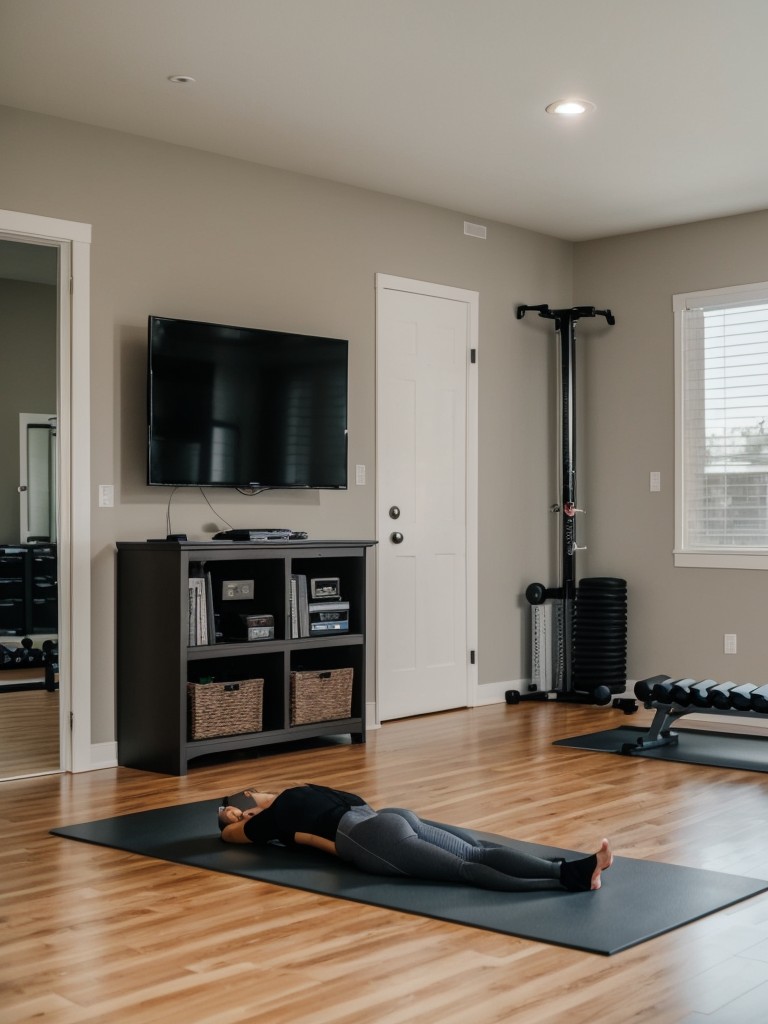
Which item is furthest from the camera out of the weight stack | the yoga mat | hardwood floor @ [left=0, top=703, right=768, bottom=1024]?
the weight stack

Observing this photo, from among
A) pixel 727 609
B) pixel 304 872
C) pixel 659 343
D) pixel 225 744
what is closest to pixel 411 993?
pixel 304 872

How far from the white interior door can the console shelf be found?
0.60 meters

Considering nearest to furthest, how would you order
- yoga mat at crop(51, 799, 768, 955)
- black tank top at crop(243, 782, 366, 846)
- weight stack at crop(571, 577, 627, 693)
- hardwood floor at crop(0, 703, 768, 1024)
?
hardwood floor at crop(0, 703, 768, 1024) → yoga mat at crop(51, 799, 768, 955) → black tank top at crop(243, 782, 366, 846) → weight stack at crop(571, 577, 627, 693)

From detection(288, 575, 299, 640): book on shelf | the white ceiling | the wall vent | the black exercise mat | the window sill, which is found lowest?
the black exercise mat

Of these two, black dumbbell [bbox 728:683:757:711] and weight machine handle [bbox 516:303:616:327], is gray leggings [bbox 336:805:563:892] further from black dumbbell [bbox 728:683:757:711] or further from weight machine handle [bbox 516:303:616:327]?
weight machine handle [bbox 516:303:616:327]

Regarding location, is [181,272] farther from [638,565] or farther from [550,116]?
[638,565]

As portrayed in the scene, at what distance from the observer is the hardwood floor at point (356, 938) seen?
2381mm

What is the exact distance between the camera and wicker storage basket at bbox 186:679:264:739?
4.82 m

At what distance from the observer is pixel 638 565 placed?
23.1ft

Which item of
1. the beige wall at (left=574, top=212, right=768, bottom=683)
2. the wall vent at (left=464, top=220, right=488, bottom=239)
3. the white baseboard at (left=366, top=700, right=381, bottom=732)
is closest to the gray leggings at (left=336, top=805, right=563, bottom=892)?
the white baseboard at (left=366, top=700, right=381, bottom=732)

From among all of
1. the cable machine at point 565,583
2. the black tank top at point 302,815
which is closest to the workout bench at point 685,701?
the cable machine at point 565,583

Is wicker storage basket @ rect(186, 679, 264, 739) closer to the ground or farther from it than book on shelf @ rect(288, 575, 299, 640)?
closer to the ground

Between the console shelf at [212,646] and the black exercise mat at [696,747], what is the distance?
1.13 metres

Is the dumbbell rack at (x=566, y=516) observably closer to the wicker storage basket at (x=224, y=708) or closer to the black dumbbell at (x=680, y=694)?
the black dumbbell at (x=680, y=694)
